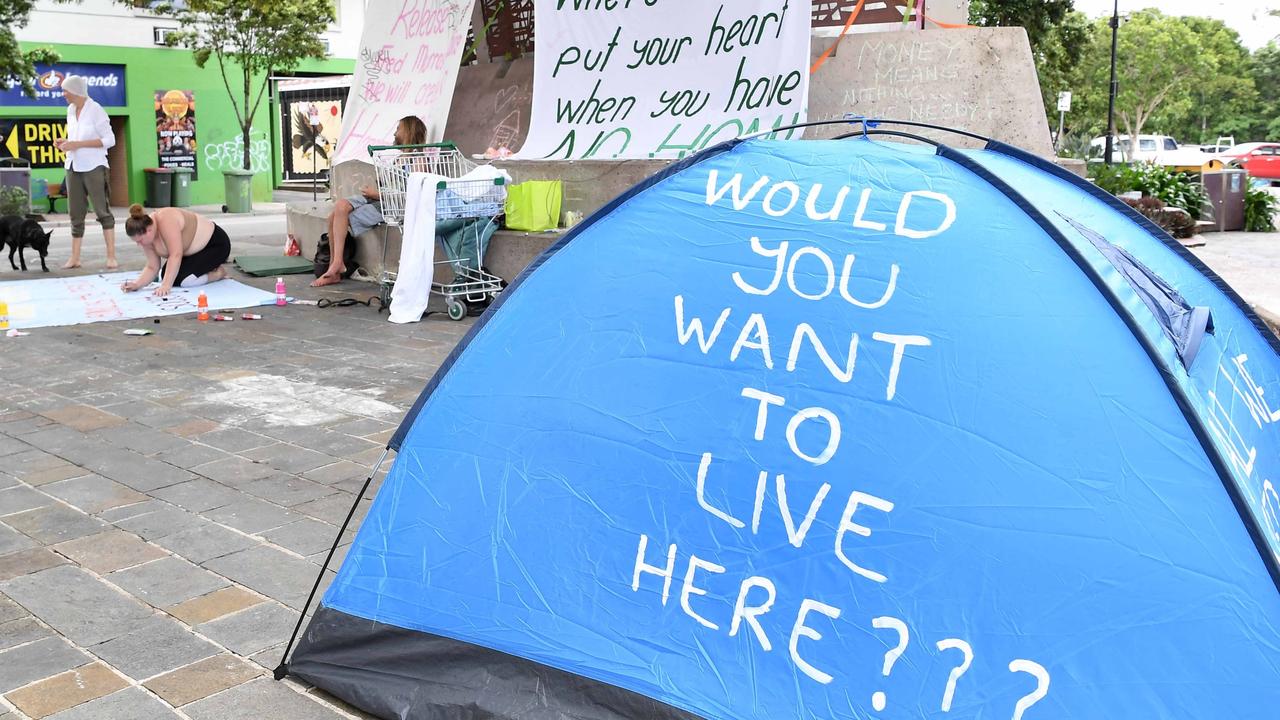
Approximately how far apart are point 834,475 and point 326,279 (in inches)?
326

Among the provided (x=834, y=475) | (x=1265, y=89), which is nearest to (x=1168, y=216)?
(x=834, y=475)

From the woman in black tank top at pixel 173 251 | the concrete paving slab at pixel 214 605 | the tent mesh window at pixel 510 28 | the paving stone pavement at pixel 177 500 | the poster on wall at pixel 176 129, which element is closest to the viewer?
the paving stone pavement at pixel 177 500

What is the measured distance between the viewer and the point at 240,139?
22.0 meters

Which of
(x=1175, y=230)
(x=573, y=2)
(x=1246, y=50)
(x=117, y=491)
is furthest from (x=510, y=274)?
(x=1246, y=50)

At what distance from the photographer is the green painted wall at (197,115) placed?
19.6m

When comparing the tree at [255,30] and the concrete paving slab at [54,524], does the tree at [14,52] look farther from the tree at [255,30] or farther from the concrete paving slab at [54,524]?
the concrete paving slab at [54,524]

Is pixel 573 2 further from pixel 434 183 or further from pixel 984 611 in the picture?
pixel 984 611

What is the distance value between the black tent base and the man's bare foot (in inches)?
287

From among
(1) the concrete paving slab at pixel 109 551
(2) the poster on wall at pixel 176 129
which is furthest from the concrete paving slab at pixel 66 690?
(2) the poster on wall at pixel 176 129

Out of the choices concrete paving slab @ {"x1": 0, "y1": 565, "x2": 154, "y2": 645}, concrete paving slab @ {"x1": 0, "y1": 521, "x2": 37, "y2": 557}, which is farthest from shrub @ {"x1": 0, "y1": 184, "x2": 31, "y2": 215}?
concrete paving slab @ {"x1": 0, "y1": 565, "x2": 154, "y2": 645}

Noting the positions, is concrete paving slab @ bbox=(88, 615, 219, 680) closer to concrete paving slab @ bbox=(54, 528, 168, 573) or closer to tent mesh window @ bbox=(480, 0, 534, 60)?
concrete paving slab @ bbox=(54, 528, 168, 573)

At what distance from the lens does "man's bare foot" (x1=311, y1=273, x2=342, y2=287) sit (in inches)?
390

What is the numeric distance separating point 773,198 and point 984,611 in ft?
3.53

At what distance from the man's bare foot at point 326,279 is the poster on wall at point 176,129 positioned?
41.4 ft
